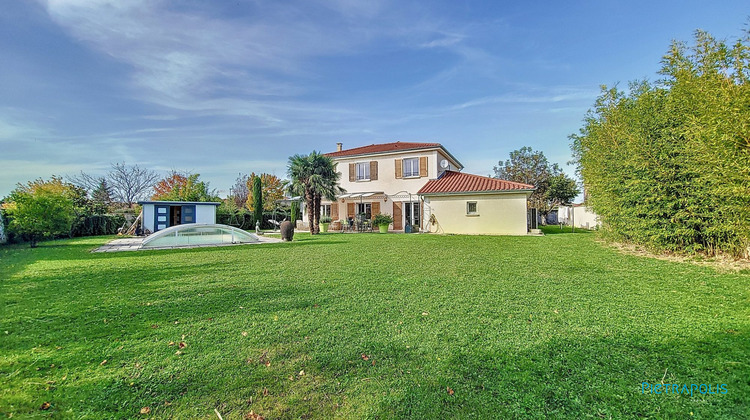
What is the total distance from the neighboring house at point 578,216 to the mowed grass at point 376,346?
22.4m

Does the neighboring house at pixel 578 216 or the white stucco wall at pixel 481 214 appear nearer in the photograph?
the white stucco wall at pixel 481 214

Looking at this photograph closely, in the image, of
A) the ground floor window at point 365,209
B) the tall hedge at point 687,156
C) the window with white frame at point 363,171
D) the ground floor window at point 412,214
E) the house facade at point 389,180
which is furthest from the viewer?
the window with white frame at point 363,171

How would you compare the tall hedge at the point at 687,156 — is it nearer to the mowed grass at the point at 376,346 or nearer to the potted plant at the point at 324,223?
the mowed grass at the point at 376,346

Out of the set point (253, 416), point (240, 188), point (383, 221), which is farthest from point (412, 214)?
point (240, 188)

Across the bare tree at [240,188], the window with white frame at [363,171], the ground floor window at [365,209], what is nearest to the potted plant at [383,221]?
the ground floor window at [365,209]

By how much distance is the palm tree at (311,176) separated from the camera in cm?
2008

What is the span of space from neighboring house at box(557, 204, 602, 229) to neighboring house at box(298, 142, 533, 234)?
30.2ft

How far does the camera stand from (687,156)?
852 centimetres

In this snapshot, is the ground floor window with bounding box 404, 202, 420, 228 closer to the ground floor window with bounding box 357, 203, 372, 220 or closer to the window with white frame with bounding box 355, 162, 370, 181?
the ground floor window with bounding box 357, 203, 372, 220

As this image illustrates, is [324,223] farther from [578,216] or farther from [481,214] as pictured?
[578,216]

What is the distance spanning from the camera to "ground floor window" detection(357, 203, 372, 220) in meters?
24.8

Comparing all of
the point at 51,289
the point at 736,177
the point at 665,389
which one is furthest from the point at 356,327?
the point at 736,177

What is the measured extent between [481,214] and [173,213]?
22.7 metres

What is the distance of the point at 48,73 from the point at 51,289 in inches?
509
